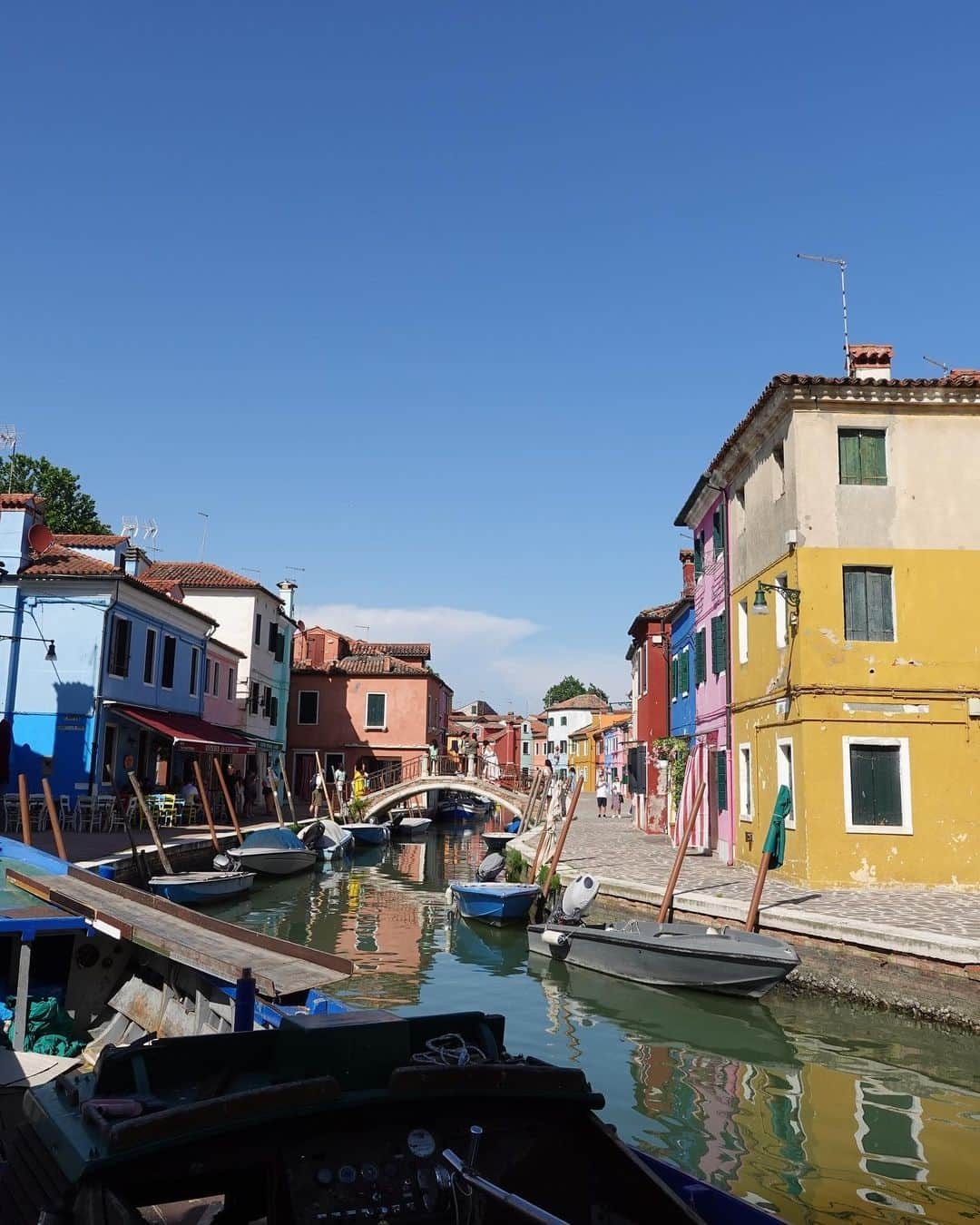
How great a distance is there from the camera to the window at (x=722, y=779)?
21775mm

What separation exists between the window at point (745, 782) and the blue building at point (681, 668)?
17.8ft

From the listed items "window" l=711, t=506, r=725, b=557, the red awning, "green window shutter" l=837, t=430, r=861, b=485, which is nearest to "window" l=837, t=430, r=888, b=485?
"green window shutter" l=837, t=430, r=861, b=485

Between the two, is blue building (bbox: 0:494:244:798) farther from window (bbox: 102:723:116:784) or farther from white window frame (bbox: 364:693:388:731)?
white window frame (bbox: 364:693:388:731)

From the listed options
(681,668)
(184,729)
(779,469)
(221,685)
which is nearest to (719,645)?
(779,469)

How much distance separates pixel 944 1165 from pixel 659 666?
78.8 feet

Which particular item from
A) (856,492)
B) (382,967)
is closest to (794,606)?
(856,492)

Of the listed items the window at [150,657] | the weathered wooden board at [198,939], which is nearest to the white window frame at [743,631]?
the weathered wooden board at [198,939]

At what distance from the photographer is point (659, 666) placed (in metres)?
31.4

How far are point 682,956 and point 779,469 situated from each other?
9.72 m

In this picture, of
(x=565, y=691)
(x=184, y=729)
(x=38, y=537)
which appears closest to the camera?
(x=38, y=537)

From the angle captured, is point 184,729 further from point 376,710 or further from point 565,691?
point 565,691

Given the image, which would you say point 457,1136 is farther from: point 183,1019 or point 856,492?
point 856,492

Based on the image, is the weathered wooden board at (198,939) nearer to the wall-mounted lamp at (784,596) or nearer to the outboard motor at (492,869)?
the wall-mounted lamp at (784,596)

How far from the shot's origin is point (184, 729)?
2816cm
